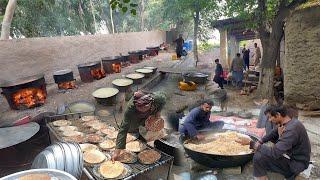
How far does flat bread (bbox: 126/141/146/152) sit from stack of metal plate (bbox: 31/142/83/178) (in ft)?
4.06

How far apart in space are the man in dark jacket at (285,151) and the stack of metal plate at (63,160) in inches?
126

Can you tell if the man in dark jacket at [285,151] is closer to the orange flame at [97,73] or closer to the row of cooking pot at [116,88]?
the row of cooking pot at [116,88]

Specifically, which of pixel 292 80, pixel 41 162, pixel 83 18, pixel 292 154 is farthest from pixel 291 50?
pixel 83 18

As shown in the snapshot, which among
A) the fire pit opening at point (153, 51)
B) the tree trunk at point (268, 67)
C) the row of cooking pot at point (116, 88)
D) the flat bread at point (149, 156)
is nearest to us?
the flat bread at point (149, 156)

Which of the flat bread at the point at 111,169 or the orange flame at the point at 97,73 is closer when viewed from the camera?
the flat bread at the point at 111,169

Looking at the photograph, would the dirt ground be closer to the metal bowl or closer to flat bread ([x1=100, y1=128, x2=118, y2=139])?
flat bread ([x1=100, y1=128, x2=118, y2=139])

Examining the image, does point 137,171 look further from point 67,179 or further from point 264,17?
point 264,17

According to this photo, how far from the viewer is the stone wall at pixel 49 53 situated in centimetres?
1113

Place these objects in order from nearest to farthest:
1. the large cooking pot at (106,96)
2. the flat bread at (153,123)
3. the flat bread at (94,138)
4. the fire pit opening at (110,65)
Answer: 1. the flat bread at (153,123)
2. the flat bread at (94,138)
3. the large cooking pot at (106,96)
4. the fire pit opening at (110,65)

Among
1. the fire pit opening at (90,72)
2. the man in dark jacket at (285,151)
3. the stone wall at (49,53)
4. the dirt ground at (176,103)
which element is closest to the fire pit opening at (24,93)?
the dirt ground at (176,103)

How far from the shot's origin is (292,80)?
10234 millimetres

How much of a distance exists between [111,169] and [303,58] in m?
8.06

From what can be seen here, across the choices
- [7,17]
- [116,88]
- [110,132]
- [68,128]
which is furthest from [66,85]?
[110,132]

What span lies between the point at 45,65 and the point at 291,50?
35.1 feet
